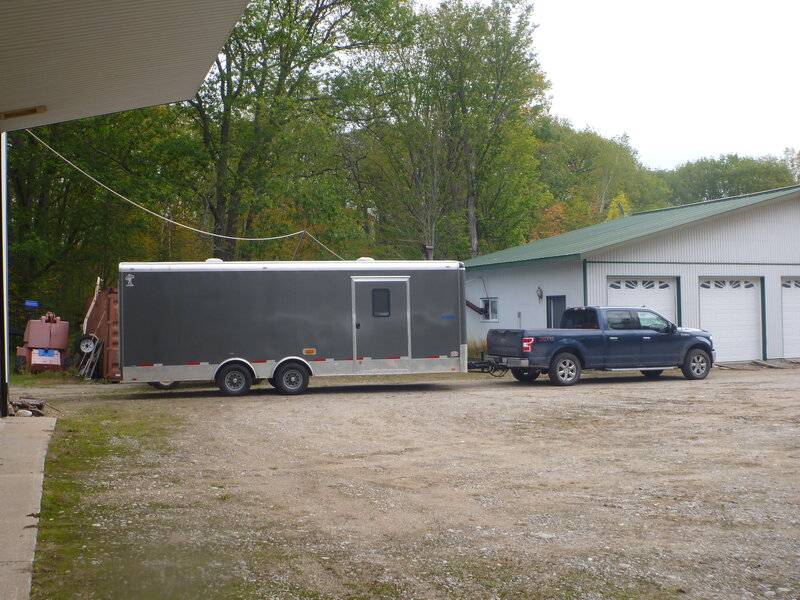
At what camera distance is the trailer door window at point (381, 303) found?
19438 mm

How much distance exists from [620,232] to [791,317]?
5.54 m

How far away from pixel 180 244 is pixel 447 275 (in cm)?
2096

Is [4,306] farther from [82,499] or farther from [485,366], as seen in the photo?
[485,366]

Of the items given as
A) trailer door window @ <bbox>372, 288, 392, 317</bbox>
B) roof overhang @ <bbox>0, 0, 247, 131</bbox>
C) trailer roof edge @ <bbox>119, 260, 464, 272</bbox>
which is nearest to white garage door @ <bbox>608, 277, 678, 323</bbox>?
trailer roof edge @ <bbox>119, 260, 464, 272</bbox>

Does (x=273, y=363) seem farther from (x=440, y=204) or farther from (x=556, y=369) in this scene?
(x=440, y=204)

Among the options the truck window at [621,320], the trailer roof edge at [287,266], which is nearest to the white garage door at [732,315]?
the truck window at [621,320]

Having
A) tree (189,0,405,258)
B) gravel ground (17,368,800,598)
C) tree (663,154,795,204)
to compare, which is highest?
tree (663,154,795,204)

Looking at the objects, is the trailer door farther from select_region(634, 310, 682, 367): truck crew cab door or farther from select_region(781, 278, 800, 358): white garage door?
select_region(781, 278, 800, 358): white garage door

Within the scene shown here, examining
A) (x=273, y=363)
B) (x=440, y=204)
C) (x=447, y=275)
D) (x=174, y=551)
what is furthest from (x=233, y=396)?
(x=440, y=204)

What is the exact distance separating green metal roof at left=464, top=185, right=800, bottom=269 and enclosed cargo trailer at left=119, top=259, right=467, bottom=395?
660 cm

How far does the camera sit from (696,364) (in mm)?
21797

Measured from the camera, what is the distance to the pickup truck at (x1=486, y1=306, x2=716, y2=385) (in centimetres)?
2044

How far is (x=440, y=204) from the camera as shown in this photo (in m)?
40.9

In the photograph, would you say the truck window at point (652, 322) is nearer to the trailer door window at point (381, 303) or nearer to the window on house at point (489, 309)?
the trailer door window at point (381, 303)
